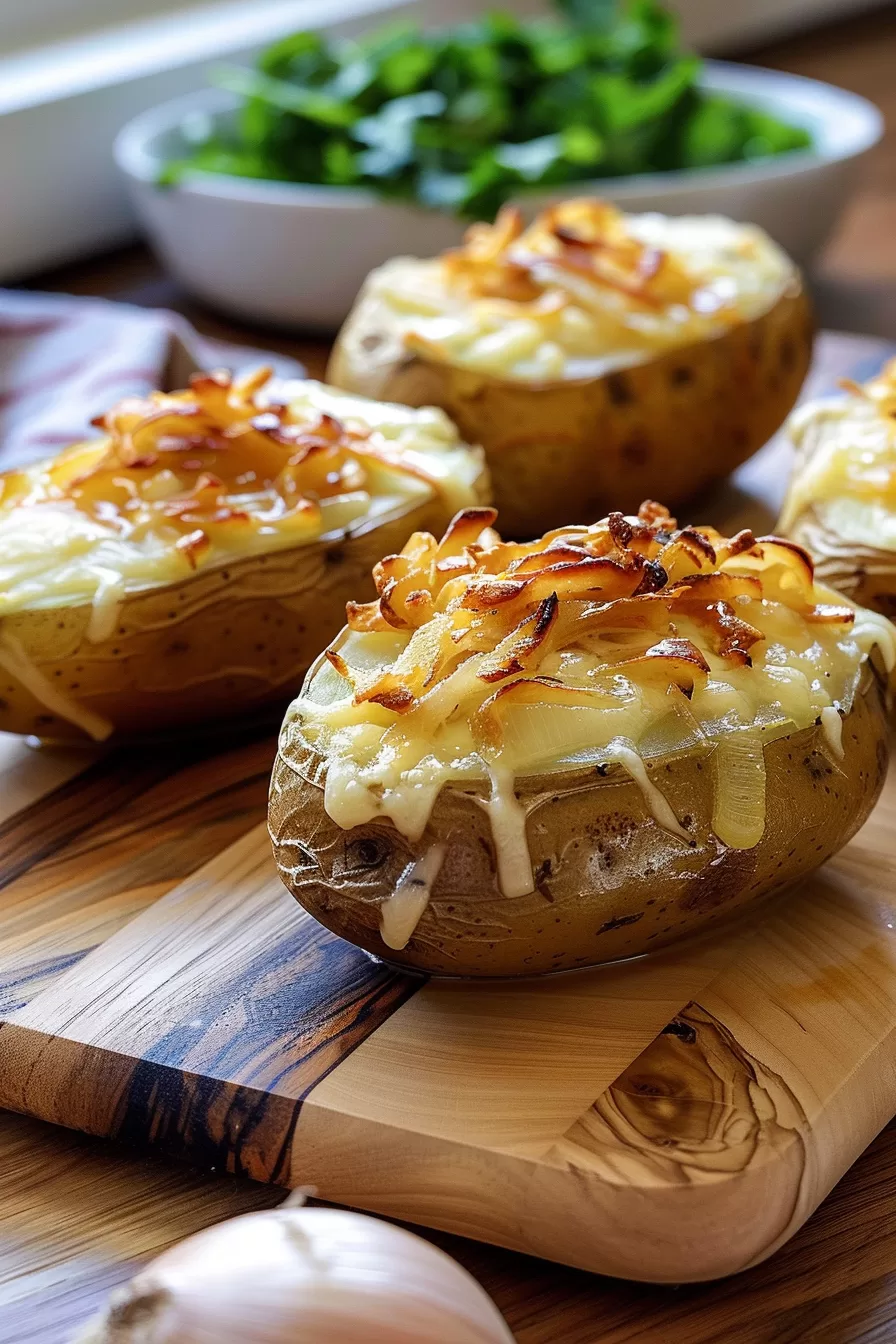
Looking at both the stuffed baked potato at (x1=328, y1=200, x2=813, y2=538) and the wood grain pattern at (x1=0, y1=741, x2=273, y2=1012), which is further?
the stuffed baked potato at (x1=328, y1=200, x2=813, y2=538)

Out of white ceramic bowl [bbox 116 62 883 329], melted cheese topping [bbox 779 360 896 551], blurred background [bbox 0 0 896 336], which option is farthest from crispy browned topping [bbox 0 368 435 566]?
blurred background [bbox 0 0 896 336]

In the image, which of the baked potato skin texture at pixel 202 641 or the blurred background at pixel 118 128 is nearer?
the baked potato skin texture at pixel 202 641

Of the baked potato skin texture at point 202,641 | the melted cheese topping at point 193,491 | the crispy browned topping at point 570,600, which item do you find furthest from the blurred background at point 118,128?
the crispy browned topping at point 570,600

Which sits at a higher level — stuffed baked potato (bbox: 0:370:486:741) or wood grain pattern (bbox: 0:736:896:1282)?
stuffed baked potato (bbox: 0:370:486:741)

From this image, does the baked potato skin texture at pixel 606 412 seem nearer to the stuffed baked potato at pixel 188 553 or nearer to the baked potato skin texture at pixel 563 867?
the stuffed baked potato at pixel 188 553

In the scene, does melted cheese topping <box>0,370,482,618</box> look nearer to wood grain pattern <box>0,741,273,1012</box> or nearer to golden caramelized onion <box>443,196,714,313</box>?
wood grain pattern <box>0,741,273,1012</box>

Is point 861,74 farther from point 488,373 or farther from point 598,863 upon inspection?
point 598,863

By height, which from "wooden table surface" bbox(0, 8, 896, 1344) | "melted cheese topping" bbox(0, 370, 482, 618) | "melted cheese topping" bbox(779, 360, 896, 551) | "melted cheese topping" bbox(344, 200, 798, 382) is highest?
"melted cheese topping" bbox(0, 370, 482, 618)
